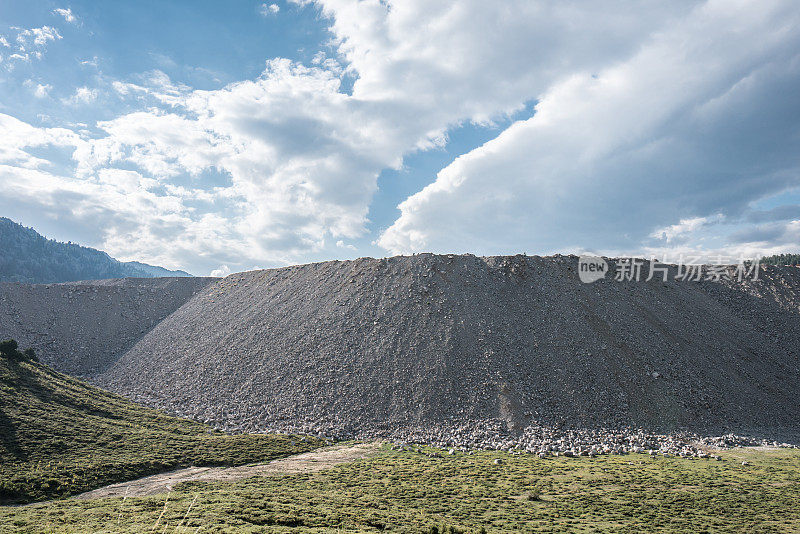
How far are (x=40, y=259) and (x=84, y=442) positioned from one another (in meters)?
152

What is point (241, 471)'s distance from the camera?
2070 centimetres

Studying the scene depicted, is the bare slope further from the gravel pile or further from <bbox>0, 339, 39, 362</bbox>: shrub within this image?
<bbox>0, 339, 39, 362</bbox>: shrub

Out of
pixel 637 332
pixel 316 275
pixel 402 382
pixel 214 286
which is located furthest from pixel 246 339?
pixel 637 332

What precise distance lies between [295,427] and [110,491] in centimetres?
1161

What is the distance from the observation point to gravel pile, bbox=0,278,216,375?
47.2 metres

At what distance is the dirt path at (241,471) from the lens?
17781mm

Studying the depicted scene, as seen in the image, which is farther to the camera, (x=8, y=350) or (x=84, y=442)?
(x=8, y=350)

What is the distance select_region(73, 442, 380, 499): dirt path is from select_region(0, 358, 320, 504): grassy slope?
2.50 feet

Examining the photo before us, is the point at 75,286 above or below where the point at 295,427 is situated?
above

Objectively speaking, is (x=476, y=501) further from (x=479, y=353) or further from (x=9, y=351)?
(x=9, y=351)

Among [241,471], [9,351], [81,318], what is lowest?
[241,471]

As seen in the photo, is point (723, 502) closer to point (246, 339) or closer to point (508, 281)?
point (508, 281)

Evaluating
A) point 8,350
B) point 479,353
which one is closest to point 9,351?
point 8,350

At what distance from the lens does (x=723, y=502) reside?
Answer: 16.6m
